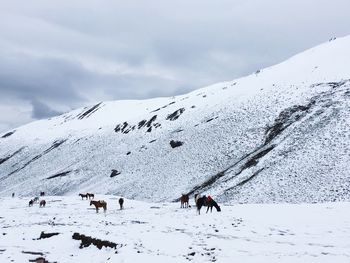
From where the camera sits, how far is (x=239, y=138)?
202 ft

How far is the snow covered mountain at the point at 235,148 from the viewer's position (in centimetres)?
4530

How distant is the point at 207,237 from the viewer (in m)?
21.1

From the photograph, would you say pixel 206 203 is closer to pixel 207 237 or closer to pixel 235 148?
pixel 207 237

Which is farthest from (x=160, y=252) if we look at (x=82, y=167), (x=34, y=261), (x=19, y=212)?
(x=82, y=167)

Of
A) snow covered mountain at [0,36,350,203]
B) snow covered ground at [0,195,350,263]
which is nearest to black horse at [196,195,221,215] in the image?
snow covered ground at [0,195,350,263]

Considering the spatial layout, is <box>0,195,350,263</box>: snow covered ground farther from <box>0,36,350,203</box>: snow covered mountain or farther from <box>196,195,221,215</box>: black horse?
<box>0,36,350,203</box>: snow covered mountain

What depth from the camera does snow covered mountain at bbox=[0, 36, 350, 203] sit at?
149 ft

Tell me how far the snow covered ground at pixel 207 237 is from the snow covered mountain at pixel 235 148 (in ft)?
51.1

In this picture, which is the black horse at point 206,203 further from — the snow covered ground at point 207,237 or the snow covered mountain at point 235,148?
the snow covered mountain at point 235,148

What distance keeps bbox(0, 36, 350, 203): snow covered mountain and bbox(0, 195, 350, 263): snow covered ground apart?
15590 millimetres

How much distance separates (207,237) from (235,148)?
3892 centimetres

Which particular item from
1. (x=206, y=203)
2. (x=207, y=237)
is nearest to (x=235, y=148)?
(x=206, y=203)

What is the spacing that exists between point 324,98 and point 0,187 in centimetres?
7285

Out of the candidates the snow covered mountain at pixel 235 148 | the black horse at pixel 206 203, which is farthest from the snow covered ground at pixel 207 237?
the snow covered mountain at pixel 235 148
